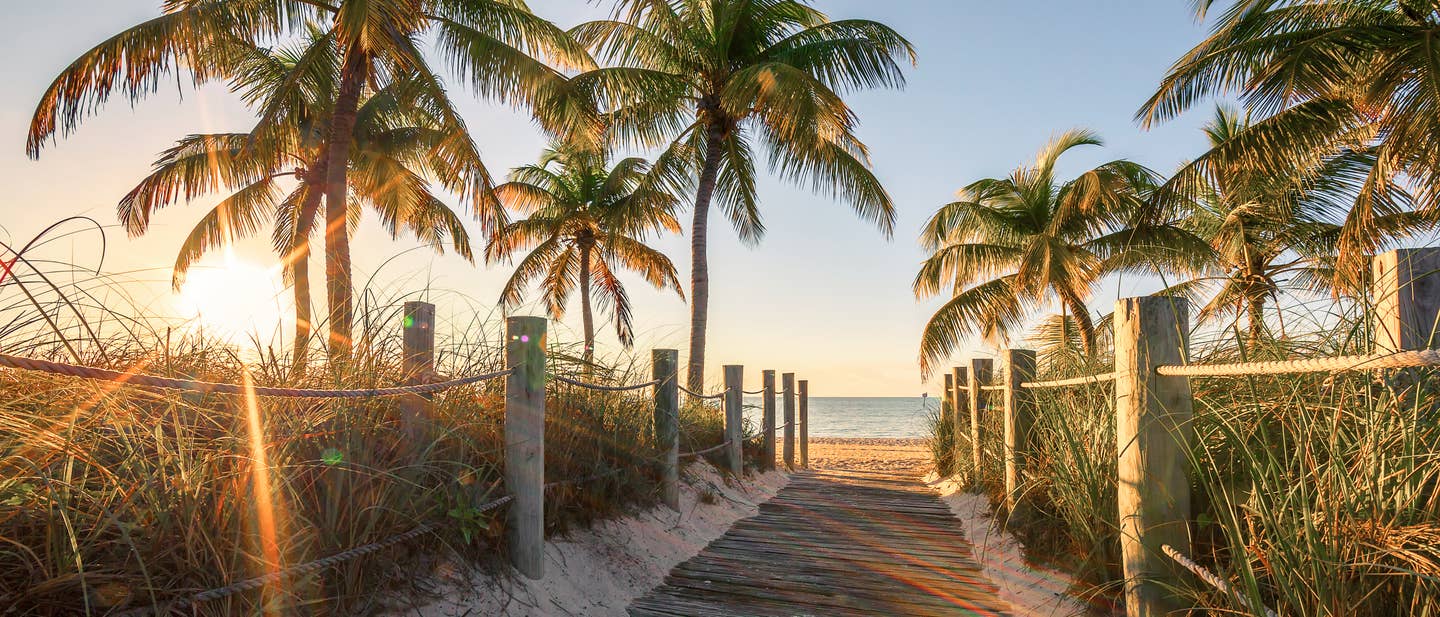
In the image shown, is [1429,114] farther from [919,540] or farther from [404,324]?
[404,324]

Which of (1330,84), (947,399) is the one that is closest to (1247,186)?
(1330,84)

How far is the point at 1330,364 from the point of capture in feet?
6.29

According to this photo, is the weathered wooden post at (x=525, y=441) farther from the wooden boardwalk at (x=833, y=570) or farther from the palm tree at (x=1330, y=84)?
the palm tree at (x=1330, y=84)

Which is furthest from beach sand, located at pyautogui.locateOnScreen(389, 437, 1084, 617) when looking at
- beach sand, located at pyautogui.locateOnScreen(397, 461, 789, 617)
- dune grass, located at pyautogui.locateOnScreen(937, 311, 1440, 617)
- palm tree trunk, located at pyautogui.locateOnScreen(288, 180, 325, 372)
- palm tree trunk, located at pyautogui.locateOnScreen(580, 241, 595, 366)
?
palm tree trunk, located at pyautogui.locateOnScreen(580, 241, 595, 366)

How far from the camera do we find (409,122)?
15.6 m

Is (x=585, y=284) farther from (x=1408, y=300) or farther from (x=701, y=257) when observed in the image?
(x=1408, y=300)

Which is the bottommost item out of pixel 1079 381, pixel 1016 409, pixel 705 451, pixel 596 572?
pixel 596 572

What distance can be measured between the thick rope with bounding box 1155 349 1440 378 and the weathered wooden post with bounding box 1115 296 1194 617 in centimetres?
18

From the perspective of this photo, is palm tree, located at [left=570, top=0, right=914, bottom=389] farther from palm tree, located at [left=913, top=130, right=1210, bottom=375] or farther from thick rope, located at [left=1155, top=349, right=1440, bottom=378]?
thick rope, located at [left=1155, top=349, right=1440, bottom=378]

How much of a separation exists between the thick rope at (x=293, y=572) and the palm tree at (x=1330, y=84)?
11.3m

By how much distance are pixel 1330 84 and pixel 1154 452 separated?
36.0ft

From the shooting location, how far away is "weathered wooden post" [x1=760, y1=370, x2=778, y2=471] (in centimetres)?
946

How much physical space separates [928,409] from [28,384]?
30.9 feet

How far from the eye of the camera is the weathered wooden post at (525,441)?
137 inches
